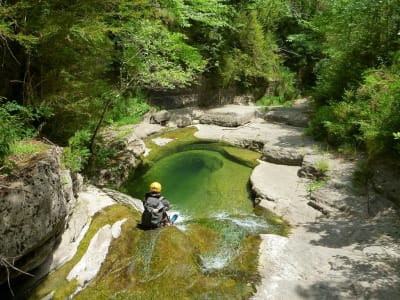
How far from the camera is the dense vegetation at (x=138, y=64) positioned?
6.75m

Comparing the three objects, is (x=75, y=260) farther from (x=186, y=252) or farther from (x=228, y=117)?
(x=228, y=117)

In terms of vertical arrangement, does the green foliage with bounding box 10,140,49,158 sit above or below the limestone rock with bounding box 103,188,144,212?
above

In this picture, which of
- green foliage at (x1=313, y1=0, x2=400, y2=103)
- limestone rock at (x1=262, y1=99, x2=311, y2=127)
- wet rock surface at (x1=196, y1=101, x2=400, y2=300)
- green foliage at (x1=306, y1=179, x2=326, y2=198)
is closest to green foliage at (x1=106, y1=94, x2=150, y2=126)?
wet rock surface at (x1=196, y1=101, x2=400, y2=300)

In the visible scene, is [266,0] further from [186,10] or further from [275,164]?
[275,164]

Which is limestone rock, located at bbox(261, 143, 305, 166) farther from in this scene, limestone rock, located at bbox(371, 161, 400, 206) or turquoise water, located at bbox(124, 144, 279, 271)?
limestone rock, located at bbox(371, 161, 400, 206)

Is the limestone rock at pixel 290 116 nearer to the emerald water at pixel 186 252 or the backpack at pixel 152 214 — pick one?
the emerald water at pixel 186 252

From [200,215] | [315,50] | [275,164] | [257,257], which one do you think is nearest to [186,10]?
[275,164]

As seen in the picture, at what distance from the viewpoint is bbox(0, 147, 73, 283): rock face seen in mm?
4297

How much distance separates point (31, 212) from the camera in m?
4.66

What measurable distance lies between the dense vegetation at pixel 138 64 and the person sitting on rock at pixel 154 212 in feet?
6.41

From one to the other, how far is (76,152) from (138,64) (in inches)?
132


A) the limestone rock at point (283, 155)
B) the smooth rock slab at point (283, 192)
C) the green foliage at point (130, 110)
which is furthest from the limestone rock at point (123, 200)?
the green foliage at point (130, 110)

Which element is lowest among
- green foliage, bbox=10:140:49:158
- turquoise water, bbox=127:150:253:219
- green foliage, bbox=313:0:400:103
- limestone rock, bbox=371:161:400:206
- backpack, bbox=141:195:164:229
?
turquoise water, bbox=127:150:253:219

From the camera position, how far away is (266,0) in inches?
828
